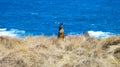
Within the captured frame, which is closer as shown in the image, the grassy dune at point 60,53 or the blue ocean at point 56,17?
the grassy dune at point 60,53

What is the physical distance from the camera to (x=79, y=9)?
288 feet

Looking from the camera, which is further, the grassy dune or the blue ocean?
the blue ocean

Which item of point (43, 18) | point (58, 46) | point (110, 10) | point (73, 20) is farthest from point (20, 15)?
point (58, 46)

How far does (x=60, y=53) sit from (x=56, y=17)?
6435 centimetres

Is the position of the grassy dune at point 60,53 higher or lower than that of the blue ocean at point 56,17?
higher

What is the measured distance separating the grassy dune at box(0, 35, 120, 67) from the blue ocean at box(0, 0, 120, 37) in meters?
40.4

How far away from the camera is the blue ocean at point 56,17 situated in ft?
199

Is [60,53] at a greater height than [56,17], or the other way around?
[60,53]

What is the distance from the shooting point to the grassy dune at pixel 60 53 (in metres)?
11.4

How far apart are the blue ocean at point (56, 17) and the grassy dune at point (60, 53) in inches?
1589

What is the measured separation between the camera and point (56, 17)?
252ft

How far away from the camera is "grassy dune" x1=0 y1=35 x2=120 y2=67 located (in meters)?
11.4

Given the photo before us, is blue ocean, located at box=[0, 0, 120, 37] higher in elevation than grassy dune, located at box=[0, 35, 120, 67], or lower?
lower

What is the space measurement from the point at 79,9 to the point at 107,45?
74.6 m
